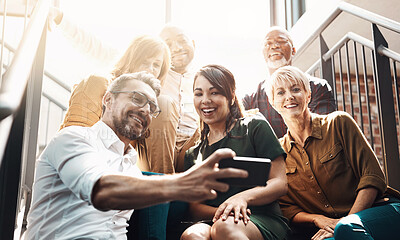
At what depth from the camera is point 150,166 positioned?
74.2 inches

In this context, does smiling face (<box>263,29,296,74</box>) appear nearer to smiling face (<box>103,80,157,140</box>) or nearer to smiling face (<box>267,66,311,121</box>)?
smiling face (<box>267,66,311,121</box>)

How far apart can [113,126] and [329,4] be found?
7.70ft

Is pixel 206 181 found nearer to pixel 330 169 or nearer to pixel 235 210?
pixel 235 210

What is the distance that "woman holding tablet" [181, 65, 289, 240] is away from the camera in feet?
4.67

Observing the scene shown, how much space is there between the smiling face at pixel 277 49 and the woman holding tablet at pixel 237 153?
0.75 metres

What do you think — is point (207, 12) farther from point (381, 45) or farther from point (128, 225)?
point (128, 225)

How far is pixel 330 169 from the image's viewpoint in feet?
5.81

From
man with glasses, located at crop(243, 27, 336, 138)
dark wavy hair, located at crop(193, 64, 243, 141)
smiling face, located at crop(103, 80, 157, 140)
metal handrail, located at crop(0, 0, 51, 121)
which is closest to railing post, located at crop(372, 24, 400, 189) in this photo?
man with glasses, located at crop(243, 27, 336, 138)

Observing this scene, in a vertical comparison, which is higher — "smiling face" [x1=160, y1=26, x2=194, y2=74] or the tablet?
"smiling face" [x1=160, y1=26, x2=194, y2=74]

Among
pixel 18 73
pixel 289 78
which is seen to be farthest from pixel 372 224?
pixel 18 73

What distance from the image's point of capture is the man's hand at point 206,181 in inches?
37.1

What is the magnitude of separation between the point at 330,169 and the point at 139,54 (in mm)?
1071

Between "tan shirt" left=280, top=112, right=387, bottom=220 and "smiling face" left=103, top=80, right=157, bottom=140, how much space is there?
711 millimetres

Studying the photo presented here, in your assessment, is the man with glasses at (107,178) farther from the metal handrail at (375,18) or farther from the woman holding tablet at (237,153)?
the metal handrail at (375,18)
